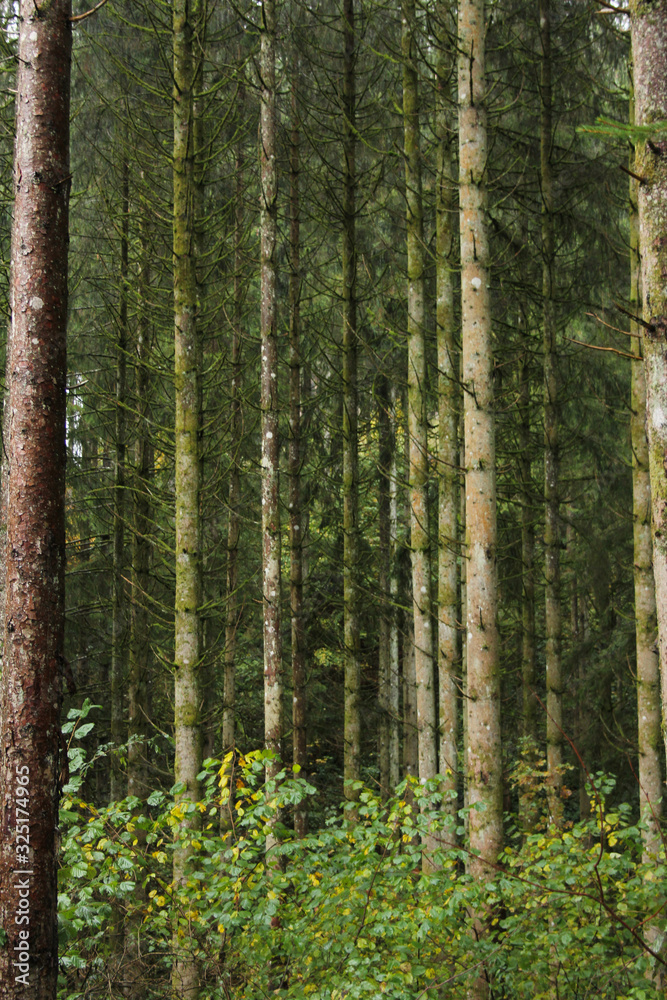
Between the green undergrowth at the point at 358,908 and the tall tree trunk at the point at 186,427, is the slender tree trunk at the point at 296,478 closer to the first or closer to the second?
the tall tree trunk at the point at 186,427

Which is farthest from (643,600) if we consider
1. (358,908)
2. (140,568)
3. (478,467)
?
(140,568)

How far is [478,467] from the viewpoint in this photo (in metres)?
6.05

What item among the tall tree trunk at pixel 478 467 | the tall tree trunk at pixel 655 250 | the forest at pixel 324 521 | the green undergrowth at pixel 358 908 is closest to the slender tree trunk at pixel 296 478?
the forest at pixel 324 521

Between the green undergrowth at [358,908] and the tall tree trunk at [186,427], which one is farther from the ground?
the tall tree trunk at [186,427]

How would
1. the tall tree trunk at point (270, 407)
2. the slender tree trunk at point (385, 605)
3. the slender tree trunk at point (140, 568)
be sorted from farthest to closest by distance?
the slender tree trunk at point (385, 605) < the slender tree trunk at point (140, 568) < the tall tree trunk at point (270, 407)

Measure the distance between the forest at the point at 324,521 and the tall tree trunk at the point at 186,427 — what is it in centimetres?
4

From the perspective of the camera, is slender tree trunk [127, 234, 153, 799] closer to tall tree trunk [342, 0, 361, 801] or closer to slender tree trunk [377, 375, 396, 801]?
tall tree trunk [342, 0, 361, 801]

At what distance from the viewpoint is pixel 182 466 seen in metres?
7.42

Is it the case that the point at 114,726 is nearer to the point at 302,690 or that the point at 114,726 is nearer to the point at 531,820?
the point at 302,690

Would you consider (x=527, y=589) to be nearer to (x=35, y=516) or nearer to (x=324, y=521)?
(x=324, y=521)

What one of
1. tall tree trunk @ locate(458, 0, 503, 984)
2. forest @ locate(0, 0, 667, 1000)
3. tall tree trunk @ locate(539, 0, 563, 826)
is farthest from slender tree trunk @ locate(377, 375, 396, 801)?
tall tree trunk @ locate(458, 0, 503, 984)

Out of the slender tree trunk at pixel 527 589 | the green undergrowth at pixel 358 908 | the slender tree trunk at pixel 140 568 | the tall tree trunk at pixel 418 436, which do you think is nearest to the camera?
the green undergrowth at pixel 358 908

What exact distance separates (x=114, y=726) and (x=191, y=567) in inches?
194

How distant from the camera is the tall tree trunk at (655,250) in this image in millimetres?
3084
